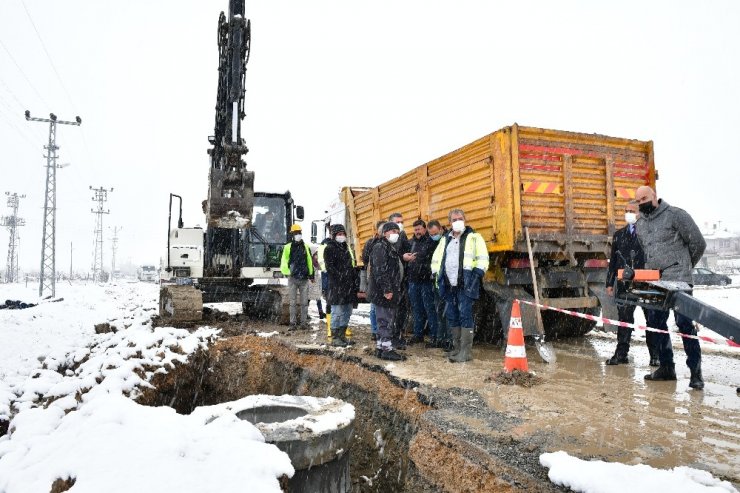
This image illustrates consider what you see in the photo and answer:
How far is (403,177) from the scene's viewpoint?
8.16 m

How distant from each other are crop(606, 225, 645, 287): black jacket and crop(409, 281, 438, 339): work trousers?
7.52 feet

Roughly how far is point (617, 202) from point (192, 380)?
6.26 metres

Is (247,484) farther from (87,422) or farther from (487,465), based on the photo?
(487,465)

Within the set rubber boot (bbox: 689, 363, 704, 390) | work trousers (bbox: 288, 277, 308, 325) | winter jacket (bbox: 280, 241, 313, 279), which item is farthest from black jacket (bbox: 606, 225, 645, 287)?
work trousers (bbox: 288, 277, 308, 325)

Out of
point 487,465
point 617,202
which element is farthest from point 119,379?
point 617,202

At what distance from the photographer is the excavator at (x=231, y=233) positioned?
8.23m

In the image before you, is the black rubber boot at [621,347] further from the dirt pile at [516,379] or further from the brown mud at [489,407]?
the dirt pile at [516,379]

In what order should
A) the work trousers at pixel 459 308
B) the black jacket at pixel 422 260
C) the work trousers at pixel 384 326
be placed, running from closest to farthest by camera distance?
the work trousers at pixel 459 308
the work trousers at pixel 384 326
the black jacket at pixel 422 260

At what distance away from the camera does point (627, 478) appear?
2330mm

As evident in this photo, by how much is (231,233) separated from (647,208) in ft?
26.1

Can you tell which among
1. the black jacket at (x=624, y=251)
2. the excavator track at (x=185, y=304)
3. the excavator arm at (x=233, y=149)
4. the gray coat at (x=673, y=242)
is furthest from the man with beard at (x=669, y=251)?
the excavator track at (x=185, y=304)

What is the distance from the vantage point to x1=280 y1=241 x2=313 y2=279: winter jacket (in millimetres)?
8508

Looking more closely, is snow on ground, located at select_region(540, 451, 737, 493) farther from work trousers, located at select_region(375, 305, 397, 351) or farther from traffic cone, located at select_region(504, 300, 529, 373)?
work trousers, located at select_region(375, 305, 397, 351)

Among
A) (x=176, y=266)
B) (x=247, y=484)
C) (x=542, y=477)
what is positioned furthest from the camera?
(x=176, y=266)
